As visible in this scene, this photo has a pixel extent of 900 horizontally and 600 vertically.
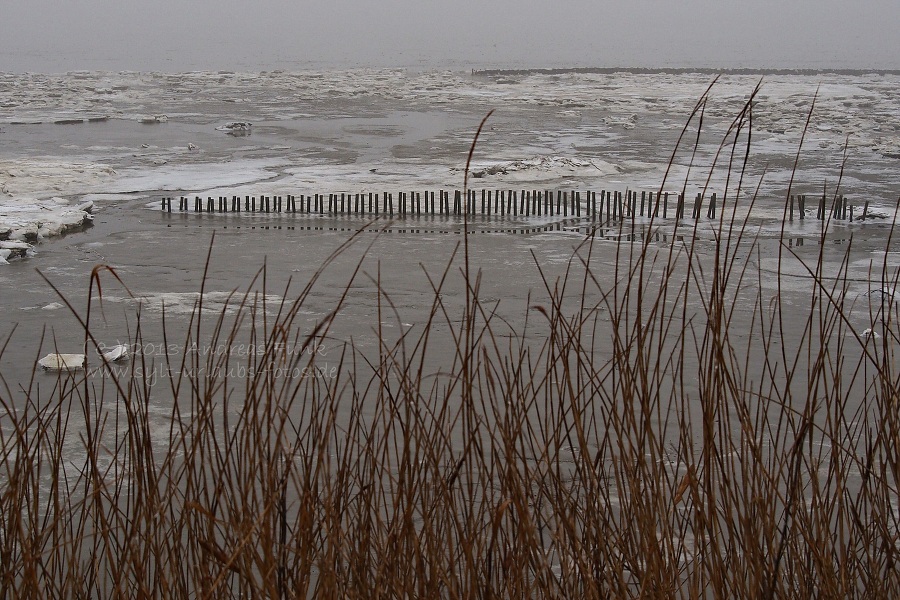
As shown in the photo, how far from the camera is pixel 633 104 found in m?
47.9

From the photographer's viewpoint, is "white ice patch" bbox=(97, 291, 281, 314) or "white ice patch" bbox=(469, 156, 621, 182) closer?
"white ice patch" bbox=(97, 291, 281, 314)

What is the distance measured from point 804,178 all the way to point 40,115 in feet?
97.1

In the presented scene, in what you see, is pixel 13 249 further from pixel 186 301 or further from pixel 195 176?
pixel 195 176

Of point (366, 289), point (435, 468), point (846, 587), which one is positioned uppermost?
point (435, 468)

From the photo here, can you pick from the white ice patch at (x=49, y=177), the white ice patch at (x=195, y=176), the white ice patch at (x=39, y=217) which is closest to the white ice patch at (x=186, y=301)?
the white ice patch at (x=39, y=217)

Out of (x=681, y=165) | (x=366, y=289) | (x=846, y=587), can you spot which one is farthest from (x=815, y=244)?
(x=846, y=587)

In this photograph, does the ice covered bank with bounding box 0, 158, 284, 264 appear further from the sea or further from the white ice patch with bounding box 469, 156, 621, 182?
the white ice patch with bounding box 469, 156, 621, 182

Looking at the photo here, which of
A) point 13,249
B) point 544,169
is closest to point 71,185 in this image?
point 13,249

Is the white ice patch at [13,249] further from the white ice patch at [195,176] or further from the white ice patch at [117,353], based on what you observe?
the white ice patch at [195,176]

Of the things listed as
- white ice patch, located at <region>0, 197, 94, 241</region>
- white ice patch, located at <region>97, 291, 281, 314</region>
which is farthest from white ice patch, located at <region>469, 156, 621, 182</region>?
white ice patch, located at <region>97, 291, 281, 314</region>

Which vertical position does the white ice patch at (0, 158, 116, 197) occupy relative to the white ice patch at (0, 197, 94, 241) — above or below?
above

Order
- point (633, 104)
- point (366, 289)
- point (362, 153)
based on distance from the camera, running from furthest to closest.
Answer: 1. point (633, 104)
2. point (362, 153)
3. point (366, 289)

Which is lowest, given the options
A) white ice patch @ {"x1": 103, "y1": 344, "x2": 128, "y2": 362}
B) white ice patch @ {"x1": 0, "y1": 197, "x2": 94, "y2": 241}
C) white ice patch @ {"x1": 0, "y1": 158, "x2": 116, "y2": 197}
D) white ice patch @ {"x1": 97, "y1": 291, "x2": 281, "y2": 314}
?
white ice patch @ {"x1": 97, "y1": 291, "x2": 281, "y2": 314}

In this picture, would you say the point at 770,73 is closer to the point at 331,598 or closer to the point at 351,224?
the point at 351,224
